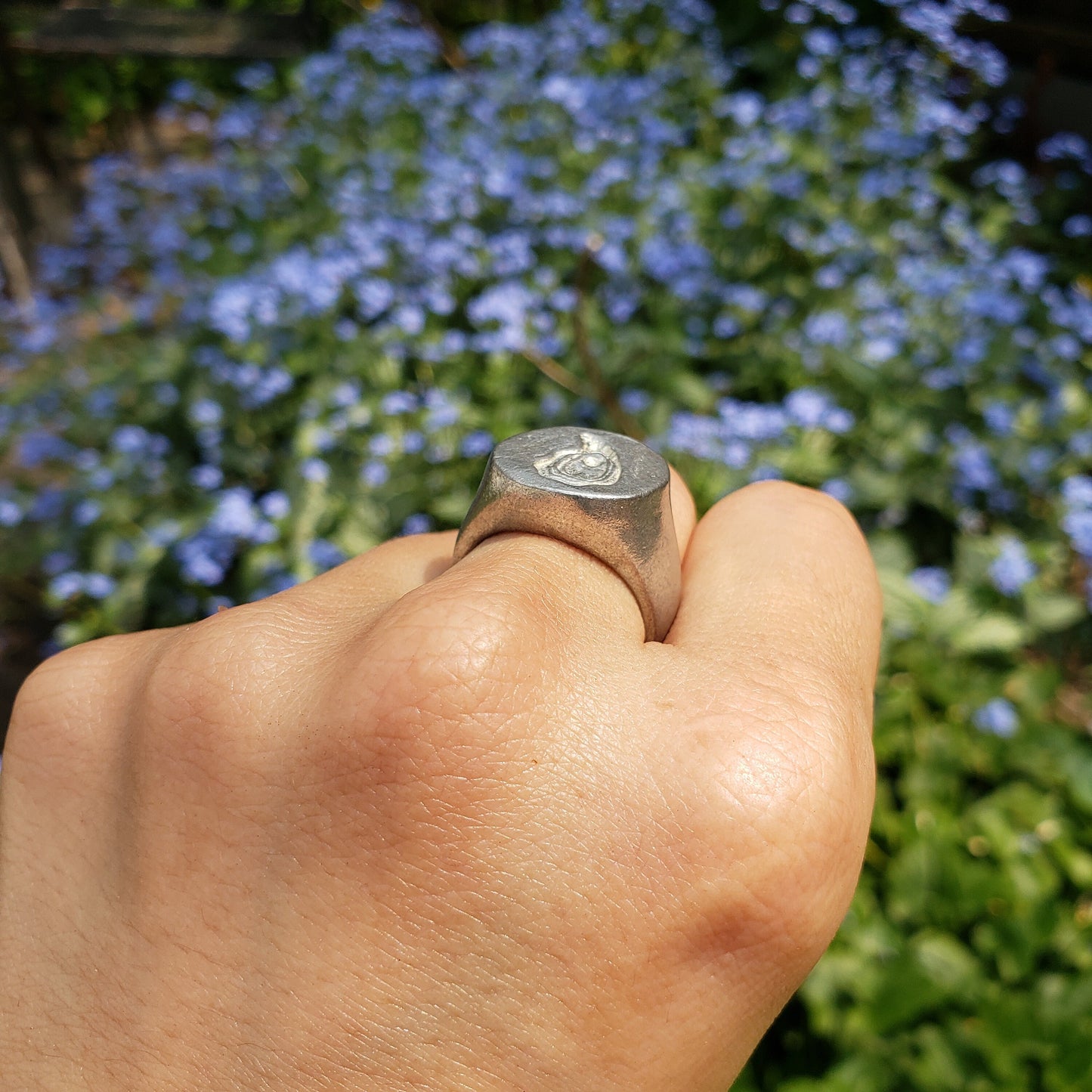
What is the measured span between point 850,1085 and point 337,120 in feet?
13.2

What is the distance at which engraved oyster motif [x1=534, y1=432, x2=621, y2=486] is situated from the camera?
2.01ft

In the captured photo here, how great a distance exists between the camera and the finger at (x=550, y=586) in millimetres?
543

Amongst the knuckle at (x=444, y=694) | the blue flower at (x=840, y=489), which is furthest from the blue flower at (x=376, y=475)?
the knuckle at (x=444, y=694)

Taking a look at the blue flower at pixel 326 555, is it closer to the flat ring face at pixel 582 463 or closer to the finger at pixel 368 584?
the finger at pixel 368 584

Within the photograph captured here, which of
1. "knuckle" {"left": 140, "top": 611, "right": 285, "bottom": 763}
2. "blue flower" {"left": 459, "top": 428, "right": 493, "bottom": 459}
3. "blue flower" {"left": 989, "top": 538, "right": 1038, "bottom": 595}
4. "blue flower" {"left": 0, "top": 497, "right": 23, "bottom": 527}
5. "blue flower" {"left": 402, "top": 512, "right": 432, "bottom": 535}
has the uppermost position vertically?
"knuckle" {"left": 140, "top": 611, "right": 285, "bottom": 763}

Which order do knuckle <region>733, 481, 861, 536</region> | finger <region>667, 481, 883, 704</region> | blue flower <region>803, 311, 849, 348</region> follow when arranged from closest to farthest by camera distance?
finger <region>667, 481, 883, 704</region>
knuckle <region>733, 481, 861, 536</region>
blue flower <region>803, 311, 849, 348</region>

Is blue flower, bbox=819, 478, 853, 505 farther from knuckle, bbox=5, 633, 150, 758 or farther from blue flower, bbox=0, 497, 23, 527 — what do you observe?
blue flower, bbox=0, 497, 23, 527

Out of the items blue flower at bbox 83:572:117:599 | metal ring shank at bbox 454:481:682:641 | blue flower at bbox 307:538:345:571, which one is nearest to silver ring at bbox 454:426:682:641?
metal ring shank at bbox 454:481:682:641

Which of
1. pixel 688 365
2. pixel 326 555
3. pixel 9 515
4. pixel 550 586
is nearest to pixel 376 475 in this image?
pixel 326 555

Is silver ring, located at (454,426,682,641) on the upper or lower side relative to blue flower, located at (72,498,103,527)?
upper

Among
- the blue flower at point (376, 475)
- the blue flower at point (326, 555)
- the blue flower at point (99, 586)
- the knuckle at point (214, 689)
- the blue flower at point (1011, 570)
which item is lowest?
the blue flower at point (99, 586)

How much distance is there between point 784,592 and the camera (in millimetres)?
637

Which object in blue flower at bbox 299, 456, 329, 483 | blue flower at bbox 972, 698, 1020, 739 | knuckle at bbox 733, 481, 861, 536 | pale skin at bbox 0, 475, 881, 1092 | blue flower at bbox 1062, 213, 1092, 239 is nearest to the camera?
pale skin at bbox 0, 475, 881, 1092

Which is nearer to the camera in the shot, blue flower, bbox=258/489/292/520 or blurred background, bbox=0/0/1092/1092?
blurred background, bbox=0/0/1092/1092
